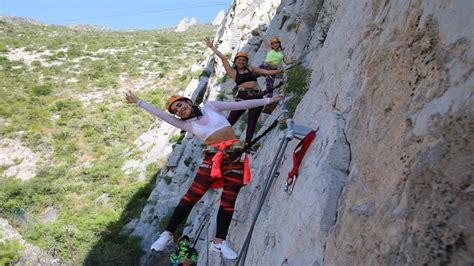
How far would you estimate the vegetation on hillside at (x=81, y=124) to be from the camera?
17316 mm

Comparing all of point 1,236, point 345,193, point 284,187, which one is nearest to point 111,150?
point 1,236

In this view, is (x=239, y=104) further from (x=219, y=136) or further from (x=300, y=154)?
(x=300, y=154)

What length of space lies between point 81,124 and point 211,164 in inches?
995

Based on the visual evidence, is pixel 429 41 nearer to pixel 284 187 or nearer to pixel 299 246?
pixel 299 246

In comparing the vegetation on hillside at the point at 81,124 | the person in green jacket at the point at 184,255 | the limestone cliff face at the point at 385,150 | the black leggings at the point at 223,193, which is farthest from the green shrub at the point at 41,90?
the limestone cliff face at the point at 385,150

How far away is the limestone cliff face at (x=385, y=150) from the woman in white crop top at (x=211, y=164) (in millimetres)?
539

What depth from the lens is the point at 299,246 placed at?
11.5 ft

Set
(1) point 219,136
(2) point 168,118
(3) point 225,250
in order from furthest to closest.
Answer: (1) point 219,136
(2) point 168,118
(3) point 225,250

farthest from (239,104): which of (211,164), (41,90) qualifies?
(41,90)

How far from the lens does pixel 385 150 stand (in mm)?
2744

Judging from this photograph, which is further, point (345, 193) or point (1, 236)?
point (1, 236)

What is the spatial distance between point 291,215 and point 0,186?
22158 millimetres

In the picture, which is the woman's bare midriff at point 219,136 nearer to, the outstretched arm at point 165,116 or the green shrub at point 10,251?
the outstretched arm at point 165,116

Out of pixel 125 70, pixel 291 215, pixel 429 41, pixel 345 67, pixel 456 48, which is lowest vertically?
pixel 291 215
